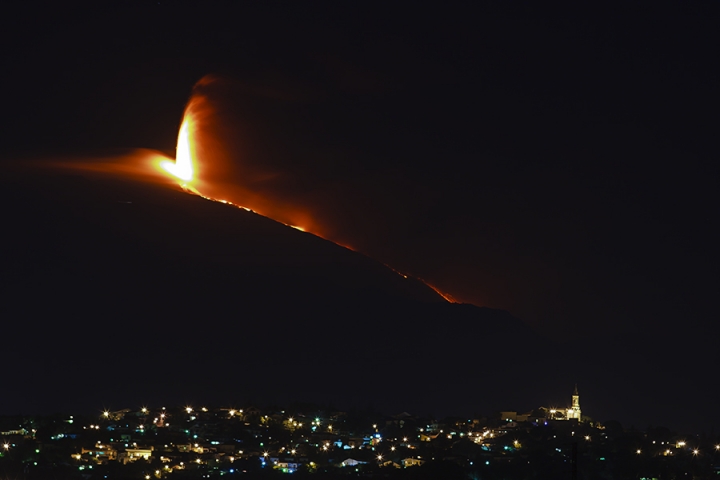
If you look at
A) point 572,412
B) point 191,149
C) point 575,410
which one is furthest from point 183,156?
point 575,410

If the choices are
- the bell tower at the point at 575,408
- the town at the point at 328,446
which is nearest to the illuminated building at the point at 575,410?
the bell tower at the point at 575,408

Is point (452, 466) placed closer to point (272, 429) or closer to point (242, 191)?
point (272, 429)

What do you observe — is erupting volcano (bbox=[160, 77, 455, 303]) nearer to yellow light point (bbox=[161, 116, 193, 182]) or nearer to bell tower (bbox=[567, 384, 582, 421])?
yellow light point (bbox=[161, 116, 193, 182])

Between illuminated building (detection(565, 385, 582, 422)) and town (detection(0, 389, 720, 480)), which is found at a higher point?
illuminated building (detection(565, 385, 582, 422))

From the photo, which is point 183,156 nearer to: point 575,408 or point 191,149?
point 191,149

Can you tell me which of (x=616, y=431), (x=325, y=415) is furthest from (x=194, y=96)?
(x=616, y=431)

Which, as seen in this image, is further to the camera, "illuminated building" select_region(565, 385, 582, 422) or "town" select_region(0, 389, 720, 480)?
"illuminated building" select_region(565, 385, 582, 422)

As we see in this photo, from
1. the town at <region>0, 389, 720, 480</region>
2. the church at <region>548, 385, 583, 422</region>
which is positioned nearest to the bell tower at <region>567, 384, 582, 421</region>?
the church at <region>548, 385, 583, 422</region>

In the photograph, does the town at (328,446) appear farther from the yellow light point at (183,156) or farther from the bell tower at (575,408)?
the yellow light point at (183,156)
